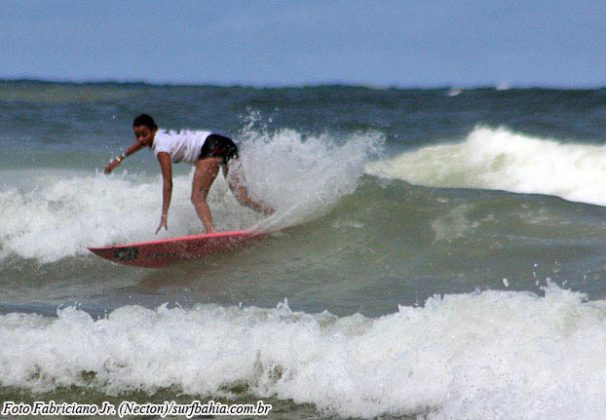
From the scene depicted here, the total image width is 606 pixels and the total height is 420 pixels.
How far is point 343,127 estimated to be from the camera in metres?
21.6

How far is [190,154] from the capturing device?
10.1m

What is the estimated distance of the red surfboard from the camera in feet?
33.2

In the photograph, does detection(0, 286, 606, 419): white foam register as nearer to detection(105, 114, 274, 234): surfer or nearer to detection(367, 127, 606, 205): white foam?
detection(105, 114, 274, 234): surfer

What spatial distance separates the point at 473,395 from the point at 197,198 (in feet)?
16.3

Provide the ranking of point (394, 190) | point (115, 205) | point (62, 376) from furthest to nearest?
point (115, 205) → point (394, 190) → point (62, 376)

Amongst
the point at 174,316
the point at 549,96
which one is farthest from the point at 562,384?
the point at 549,96

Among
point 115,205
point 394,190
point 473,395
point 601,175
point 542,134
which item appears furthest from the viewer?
point 542,134

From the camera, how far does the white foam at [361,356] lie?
582 centimetres

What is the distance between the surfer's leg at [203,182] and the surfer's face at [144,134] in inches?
21.5

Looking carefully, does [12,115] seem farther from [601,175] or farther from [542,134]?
[601,175]

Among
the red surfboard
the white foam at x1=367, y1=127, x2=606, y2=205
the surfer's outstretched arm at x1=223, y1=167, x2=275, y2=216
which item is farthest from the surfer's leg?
the white foam at x1=367, y1=127, x2=606, y2=205

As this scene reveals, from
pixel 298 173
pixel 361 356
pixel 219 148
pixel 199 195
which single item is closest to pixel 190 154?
pixel 219 148

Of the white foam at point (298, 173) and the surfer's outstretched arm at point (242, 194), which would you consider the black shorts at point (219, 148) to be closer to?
the surfer's outstretched arm at point (242, 194)

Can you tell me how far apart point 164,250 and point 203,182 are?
765 millimetres
